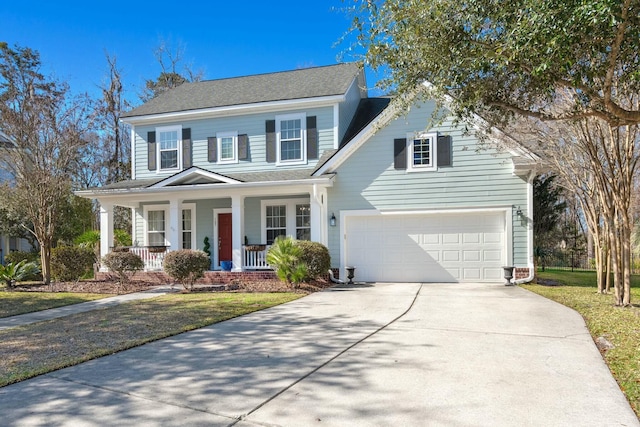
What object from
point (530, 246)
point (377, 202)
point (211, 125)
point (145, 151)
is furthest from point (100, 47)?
point (530, 246)

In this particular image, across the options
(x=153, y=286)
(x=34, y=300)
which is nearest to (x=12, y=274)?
(x=34, y=300)

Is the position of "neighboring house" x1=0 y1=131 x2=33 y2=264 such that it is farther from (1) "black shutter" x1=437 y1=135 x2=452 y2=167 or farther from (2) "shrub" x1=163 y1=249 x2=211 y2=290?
(1) "black shutter" x1=437 y1=135 x2=452 y2=167

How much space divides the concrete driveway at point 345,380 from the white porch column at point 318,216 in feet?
19.7

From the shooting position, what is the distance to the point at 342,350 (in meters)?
5.25

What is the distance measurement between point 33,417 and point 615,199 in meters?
9.96

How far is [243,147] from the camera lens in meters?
15.1

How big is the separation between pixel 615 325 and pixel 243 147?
39.2 feet

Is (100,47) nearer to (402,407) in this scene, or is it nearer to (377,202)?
(377,202)

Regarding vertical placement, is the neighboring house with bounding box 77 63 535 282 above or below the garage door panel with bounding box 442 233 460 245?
above

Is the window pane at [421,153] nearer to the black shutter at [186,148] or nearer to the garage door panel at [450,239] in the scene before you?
the garage door panel at [450,239]

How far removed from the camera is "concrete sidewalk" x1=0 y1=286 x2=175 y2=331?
7686 mm

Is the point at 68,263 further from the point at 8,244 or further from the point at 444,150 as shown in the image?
the point at 444,150

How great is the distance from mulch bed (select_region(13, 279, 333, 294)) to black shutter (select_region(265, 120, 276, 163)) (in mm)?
4468

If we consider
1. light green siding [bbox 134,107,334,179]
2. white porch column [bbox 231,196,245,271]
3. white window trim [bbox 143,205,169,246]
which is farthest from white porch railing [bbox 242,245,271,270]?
white window trim [bbox 143,205,169,246]
